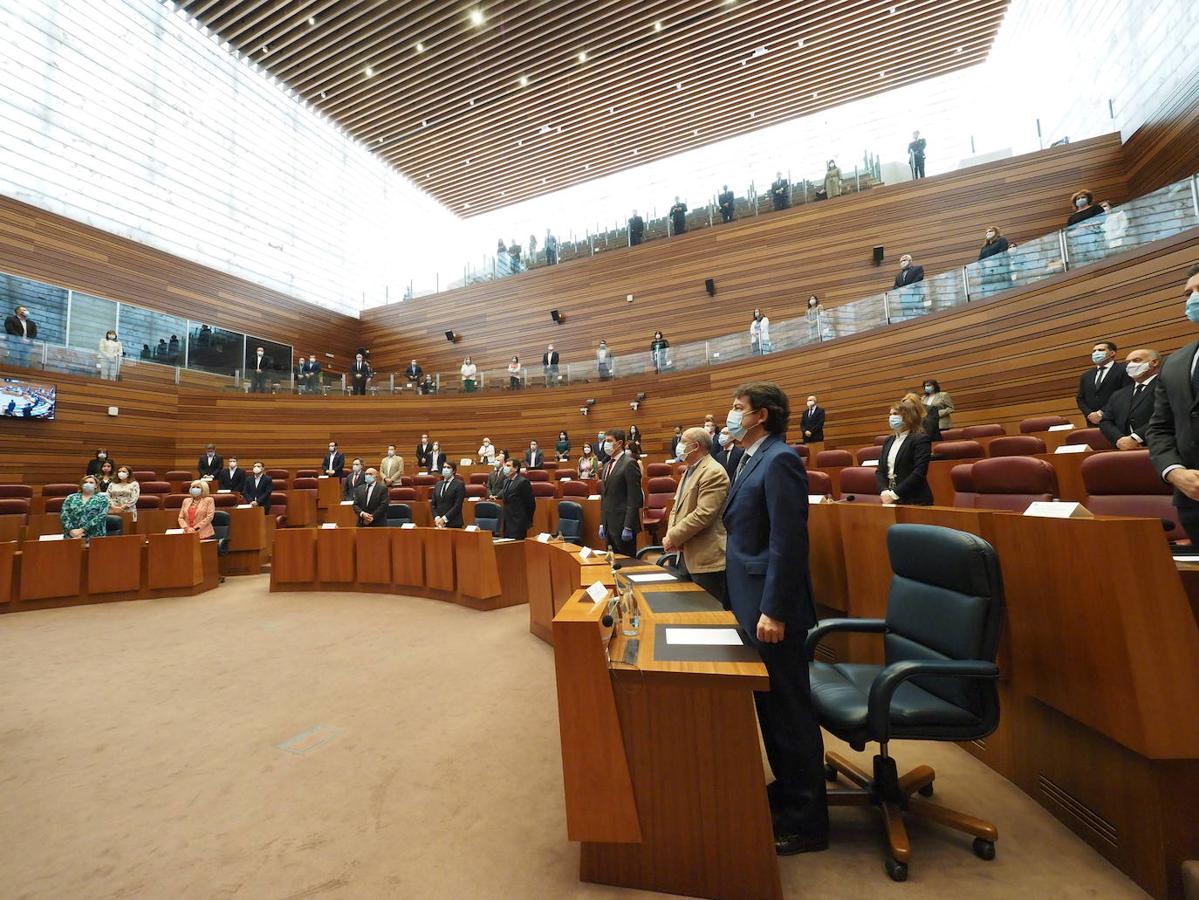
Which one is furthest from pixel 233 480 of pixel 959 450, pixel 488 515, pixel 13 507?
pixel 959 450

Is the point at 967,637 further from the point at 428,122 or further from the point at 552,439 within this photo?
the point at 428,122

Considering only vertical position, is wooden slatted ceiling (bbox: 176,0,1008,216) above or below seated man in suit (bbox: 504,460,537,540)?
above

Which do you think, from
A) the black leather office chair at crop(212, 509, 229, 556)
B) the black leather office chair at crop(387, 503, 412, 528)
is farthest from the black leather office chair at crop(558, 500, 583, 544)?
the black leather office chair at crop(212, 509, 229, 556)

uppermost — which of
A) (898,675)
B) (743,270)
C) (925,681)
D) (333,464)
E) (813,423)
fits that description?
(743,270)

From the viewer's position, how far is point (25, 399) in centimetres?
863

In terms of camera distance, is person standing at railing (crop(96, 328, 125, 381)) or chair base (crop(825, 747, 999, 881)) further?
person standing at railing (crop(96, 328, 125, 381))

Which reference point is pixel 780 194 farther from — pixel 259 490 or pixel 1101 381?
pixel 259 490

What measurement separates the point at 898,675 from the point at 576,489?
5.88 m

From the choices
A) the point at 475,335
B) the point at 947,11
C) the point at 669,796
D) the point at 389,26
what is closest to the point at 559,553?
the point at 669,796

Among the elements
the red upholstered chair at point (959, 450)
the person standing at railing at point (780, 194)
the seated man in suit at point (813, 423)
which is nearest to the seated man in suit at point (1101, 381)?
the red upholstered chair at point (959, 450)

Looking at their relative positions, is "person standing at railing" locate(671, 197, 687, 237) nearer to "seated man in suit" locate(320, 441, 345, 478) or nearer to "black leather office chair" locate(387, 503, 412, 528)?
"seated man in suit" locate(320, 441, 345, 478)

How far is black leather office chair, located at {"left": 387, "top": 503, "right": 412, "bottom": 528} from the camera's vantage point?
22.3ft

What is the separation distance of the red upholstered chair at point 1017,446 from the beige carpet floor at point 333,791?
11.0ft

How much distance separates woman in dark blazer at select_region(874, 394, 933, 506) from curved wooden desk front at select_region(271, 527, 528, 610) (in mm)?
3357
